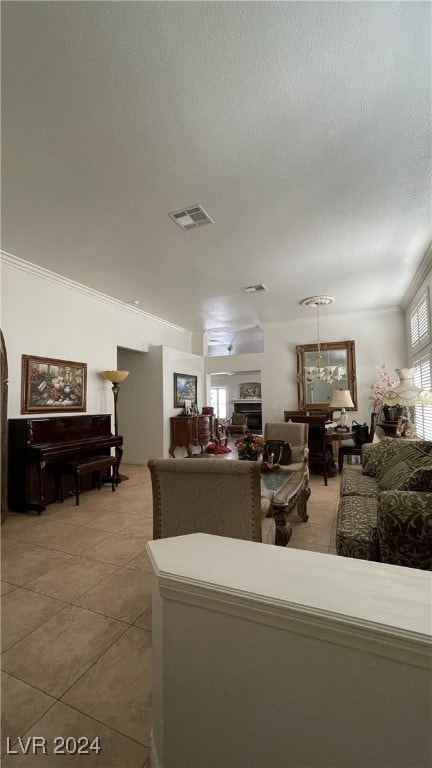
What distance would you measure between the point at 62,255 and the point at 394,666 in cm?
444

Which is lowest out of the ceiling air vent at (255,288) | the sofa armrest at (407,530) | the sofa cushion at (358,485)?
the sofa cushion at (358,485)

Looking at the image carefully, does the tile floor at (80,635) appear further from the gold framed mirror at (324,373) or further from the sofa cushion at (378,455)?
the gold framed mirror at (324,373)

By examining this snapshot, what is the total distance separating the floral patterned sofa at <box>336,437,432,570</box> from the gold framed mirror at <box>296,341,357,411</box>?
371 cm

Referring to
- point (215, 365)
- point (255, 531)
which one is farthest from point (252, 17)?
point (215, 365)

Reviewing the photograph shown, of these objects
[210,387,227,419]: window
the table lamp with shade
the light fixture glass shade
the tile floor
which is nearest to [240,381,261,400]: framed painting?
[210,387,227,419]: window

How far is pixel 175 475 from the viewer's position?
1.98 m

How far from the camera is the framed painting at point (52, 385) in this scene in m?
4.07

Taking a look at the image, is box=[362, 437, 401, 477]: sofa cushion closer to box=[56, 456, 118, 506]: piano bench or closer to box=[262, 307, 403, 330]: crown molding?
box=[56, 456, 118, 506]: piano bench

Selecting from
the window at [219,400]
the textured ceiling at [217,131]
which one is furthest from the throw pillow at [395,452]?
the window at [219,400]

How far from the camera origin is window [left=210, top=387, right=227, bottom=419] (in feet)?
45.9

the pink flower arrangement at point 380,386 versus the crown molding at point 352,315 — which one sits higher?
the crown molding at point 352,315

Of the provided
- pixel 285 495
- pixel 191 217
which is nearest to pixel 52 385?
pixel 191 217

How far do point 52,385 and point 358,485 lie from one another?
3.91 meters

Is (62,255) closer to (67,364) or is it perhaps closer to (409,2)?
(67,364)
